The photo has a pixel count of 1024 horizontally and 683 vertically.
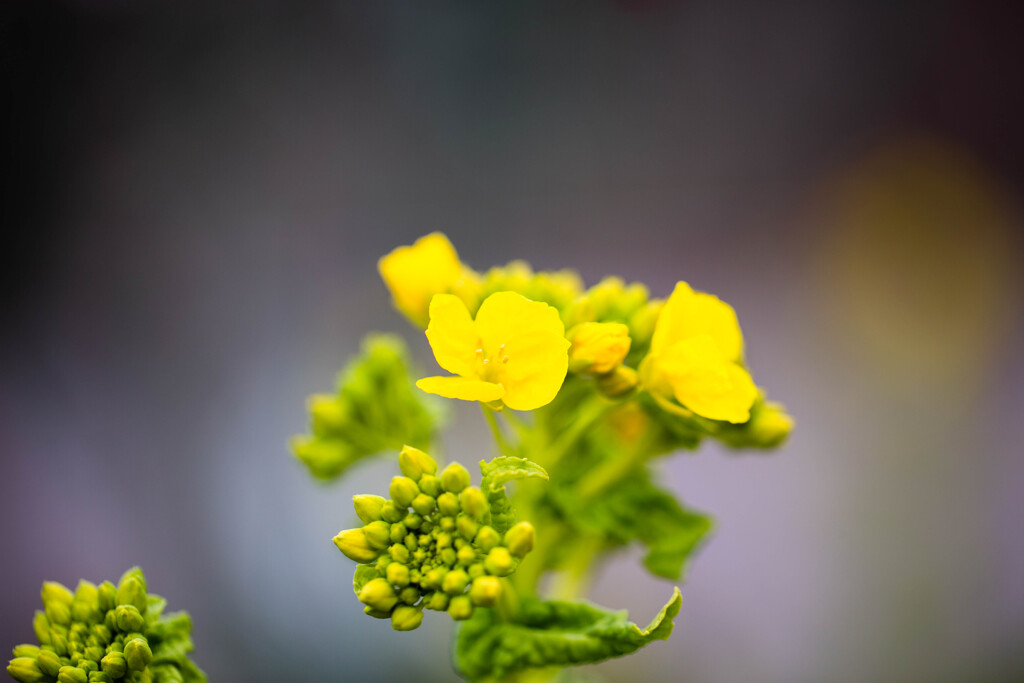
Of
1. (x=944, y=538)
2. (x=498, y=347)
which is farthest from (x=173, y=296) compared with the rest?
(x=944, y=538)

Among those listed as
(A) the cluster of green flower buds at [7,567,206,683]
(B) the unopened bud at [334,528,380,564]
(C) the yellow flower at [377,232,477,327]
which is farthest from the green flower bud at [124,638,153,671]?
(C) the yellow flower at [377,232,477,327]

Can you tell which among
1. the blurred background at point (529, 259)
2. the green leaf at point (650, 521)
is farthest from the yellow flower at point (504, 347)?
the blurred background at point (529, 259)

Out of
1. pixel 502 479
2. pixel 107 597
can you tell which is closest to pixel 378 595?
pixel 502 479

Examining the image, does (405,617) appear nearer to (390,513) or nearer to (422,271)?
(390,513)

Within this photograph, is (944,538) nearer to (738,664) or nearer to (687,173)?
(738,664)

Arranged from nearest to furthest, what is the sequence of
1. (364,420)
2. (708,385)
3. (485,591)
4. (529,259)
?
1. (485,591)
2. (708,385)
3. (364,420)
4. (529,259)

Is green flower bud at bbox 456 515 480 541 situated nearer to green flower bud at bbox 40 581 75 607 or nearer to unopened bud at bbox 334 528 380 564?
unopened bud at bbox 334 528 380 564
